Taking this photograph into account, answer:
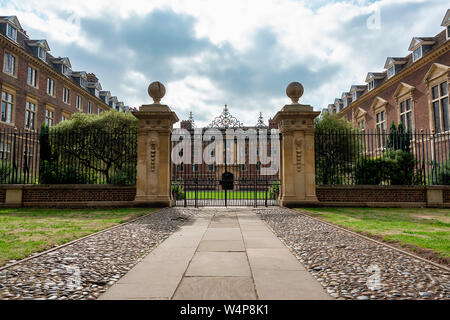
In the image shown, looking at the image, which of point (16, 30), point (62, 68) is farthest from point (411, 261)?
point (62, 68)

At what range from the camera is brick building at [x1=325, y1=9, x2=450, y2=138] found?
21.5 metres

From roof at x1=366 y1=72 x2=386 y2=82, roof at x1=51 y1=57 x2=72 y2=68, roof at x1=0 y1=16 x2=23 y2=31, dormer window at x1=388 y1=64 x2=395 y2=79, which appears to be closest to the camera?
roof at x1=0 y1=16 x2=23 y2=31

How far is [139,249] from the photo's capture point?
4.58 meters

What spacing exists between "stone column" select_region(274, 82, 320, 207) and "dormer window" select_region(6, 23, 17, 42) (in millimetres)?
25276

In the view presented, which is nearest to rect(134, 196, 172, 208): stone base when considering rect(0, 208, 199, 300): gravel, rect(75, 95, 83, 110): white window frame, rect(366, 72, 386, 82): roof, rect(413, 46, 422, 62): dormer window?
rect(0, 208, 199, 300): gravel

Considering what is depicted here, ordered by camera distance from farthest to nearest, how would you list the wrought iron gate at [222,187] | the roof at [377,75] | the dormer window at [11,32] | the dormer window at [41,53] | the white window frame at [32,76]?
the roof at [377,75] → the dormer window at [41,53] → the white window frame at [32,76] → the dormer window at [11,32] → the wrought iron gate at [222,187]

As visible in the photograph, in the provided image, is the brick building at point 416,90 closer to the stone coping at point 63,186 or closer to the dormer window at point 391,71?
the dormer window at point 391,71

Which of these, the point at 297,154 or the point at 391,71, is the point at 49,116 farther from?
the point at 391,71

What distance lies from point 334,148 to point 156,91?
993cm

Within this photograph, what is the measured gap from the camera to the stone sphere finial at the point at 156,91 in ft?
38.2

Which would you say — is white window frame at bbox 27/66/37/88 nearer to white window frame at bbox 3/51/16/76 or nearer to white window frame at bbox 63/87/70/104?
white window frame at bbox 3/51/16/76

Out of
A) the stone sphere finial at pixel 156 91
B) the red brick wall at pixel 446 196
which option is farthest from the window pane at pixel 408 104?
the stone sphere finial at pixel 156 91

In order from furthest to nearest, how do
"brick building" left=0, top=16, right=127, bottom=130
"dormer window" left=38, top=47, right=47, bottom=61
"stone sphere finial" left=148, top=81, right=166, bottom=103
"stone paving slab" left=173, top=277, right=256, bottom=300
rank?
"dormer window" left=38, top=47, right=47, bottom=61, "brick building" left=0, top=16, right=127, bottom=130, "stone sphere finial" left=148, top=81, right=166, bottom=103, "stone paving slab" left=173, top=277, right=256, bottom=300

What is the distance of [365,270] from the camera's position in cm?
346
